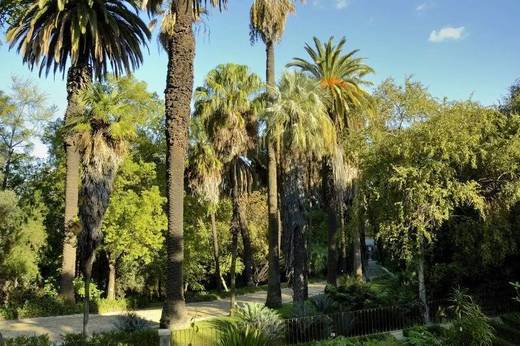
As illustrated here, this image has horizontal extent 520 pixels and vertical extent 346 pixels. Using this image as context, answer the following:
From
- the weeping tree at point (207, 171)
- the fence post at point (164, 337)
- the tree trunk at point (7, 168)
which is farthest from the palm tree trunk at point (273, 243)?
the tree trunk at point (7, 168)

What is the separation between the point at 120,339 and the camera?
12.5 m

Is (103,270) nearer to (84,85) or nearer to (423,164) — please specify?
(84,85)

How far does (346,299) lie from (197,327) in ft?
25.3

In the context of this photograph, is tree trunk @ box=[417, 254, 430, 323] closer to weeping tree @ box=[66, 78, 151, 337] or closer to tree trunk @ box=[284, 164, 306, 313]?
tree trunk @ box=[284, 164, 306, 313]

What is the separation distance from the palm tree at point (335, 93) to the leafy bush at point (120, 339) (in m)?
12.9

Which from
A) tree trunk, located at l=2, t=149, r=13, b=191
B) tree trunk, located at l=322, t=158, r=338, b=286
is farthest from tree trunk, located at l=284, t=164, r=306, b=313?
tree trunk, located at l=2, t=149, r=13, b=191

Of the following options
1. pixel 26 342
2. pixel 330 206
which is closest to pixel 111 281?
pixel 330 206

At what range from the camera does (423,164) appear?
56.9 ft

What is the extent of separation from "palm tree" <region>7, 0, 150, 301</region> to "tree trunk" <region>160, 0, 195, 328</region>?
399 inches

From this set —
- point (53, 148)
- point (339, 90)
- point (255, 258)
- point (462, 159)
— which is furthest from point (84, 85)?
point (255, 258)

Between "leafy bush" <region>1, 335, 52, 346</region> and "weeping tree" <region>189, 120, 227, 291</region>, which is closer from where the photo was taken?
"leafy bush" <region>1, 335, 52, 346</region>

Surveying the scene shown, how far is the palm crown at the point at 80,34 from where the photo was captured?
24828mm

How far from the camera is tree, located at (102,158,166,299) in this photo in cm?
2786

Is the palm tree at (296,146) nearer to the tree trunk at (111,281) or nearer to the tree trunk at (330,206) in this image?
the tree trunk at (330,206)
